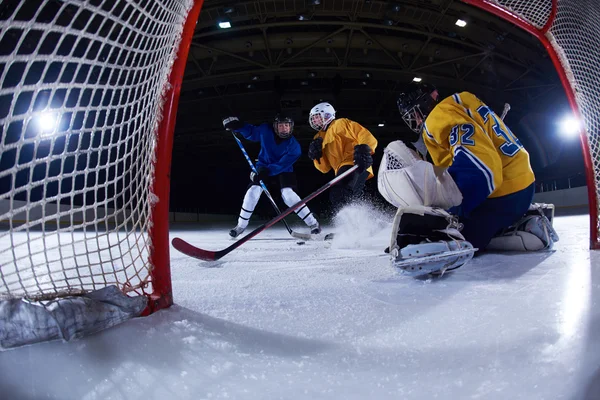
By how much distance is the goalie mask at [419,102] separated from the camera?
1.47 meters

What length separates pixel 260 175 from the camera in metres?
3.73

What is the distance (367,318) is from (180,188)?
1032cm

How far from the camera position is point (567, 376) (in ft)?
1.54

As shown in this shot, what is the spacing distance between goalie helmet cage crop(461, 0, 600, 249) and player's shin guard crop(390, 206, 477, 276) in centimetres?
95

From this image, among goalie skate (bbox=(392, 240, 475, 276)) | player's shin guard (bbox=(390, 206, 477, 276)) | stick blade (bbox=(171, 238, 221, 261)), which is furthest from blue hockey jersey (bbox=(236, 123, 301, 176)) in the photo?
goalie skate (bbox=(392, 240, 475, 276))

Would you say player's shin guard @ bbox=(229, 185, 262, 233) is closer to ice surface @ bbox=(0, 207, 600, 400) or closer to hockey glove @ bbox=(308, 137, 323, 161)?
hockey glove @ bbox=(308, 137, 323, 161)

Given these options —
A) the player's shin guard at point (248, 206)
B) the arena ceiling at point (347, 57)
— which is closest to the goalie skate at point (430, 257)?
the player's shin guard at point (248, 206)

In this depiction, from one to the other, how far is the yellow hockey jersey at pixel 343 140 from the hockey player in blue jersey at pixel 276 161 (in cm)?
41

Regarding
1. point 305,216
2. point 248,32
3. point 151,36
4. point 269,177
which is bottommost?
point 305,216

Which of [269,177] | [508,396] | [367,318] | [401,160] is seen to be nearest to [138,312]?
[367,318]

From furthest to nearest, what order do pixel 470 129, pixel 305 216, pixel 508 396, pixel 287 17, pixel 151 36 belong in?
pixel 287 17 < pixel 305 216 < pixel 470 129 < pixel 151 36 < pixel 508 396

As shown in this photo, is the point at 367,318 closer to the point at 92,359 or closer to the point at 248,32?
the point at 92,359

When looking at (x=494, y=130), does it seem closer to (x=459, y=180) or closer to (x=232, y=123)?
(x=459, y=180)

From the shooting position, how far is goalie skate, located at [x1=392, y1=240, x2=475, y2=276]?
1.05 m
